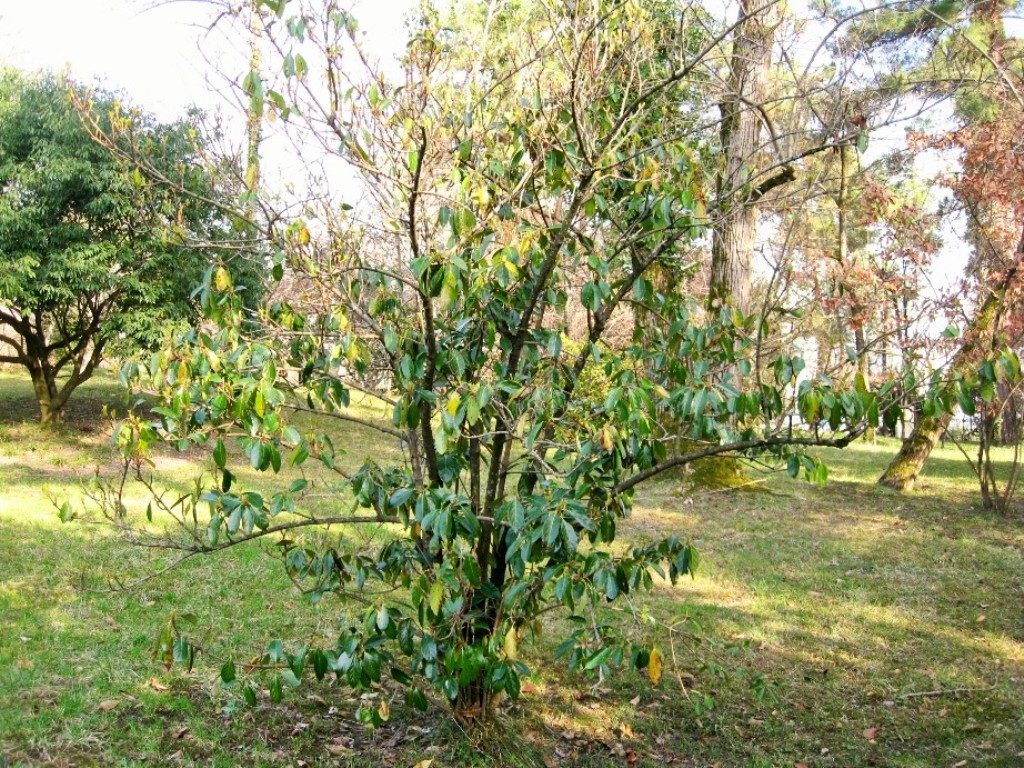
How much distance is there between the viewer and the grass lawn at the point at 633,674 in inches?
140

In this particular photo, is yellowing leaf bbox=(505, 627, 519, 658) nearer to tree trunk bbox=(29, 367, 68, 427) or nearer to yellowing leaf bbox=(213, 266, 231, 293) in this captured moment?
yellowing leaf bbox=(213, 266, 231, 293)

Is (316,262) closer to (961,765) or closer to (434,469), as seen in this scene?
(434,469)

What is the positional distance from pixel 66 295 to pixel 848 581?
9.42 metres

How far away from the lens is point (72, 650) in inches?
176

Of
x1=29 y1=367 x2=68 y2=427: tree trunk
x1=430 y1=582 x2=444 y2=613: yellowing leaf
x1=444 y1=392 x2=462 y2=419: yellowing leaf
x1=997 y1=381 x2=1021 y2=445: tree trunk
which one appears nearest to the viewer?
x1=444 y1=392 x2=462 y2=419: yellowing leaf

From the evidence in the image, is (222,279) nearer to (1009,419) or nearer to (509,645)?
(509,645)

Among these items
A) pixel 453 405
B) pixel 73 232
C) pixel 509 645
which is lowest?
pixel 509 645

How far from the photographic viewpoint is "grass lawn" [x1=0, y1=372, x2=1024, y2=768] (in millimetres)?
3561

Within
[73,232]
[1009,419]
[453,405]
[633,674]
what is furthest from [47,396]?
[1009,419]

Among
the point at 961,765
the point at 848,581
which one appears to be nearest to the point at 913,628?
the point at 848,581

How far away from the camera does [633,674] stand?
4691mm

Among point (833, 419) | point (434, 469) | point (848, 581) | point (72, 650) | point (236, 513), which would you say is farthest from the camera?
point (848, 581)

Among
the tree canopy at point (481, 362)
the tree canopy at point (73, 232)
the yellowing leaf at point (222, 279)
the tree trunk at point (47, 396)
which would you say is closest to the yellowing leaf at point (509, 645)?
the tree canopy at point (481, 362)

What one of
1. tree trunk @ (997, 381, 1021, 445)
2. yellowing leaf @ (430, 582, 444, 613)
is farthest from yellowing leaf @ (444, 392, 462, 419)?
tree trunk @ (997, 381, 1021, 445)
